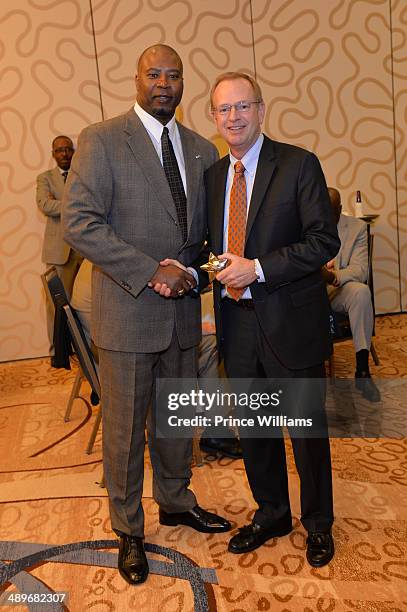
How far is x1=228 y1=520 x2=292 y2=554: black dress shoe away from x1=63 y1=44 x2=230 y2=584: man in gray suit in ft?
1.16

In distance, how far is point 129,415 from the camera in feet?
7.30

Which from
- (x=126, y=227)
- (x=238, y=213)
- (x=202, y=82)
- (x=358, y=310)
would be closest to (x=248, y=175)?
(x=238, y=213)

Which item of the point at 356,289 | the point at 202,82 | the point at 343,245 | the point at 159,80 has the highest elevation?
the point at 202,82

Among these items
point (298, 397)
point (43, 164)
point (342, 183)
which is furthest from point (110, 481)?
point (342, 183)

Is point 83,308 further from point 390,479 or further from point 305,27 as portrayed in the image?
point 305,27

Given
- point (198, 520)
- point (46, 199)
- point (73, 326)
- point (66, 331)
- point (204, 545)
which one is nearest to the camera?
point (204, 545)

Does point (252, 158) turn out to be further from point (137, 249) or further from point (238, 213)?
point (137, 249)

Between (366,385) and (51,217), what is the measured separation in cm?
311

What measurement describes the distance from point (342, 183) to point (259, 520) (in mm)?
4157

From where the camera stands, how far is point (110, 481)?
2.29m

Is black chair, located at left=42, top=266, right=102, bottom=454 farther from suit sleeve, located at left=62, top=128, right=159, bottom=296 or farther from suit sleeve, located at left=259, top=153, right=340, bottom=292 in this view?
suit sleeve, located at left=259, top=153, right=340, bottom=292

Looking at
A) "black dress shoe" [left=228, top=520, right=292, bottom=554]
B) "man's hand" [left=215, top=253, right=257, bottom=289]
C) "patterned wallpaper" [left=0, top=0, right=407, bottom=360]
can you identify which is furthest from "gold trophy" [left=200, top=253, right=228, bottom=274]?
"patterned wallpaper" [left=0, top=0, right=407, bottom=360]

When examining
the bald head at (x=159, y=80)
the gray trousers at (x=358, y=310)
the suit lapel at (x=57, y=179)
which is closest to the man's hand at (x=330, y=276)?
the gray trousers at (x=358, y=310)

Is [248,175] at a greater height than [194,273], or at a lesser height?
greater
